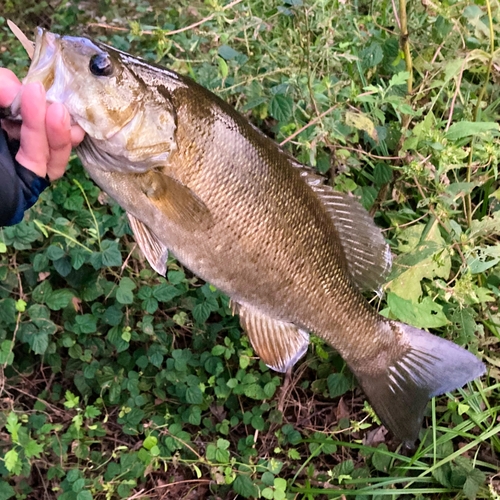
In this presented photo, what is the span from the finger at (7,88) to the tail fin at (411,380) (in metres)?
1.46

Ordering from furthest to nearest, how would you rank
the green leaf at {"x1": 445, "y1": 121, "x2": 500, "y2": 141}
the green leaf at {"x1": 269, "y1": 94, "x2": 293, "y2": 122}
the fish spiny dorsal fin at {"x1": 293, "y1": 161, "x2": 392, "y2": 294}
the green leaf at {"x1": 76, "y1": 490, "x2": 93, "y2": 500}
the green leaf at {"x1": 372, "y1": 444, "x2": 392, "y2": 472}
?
the green leaf at {"x1": 372, "y1": 444, "x2": 392, "y2": 472}
the green leaf at {"x1": 76, "y1": 490, "x2": 93, "y2": 500}
the green leaf at {"x1": 269, "y1": 94, "x2": 293, "y2": 122}
the green leaf at {"x1": 445, "y1": 121, "x2": 500, "y2": 141}
the fish spiny dorsal fin at {"x1": 293, "y1": 161, "x2": 392, "y2": 294}

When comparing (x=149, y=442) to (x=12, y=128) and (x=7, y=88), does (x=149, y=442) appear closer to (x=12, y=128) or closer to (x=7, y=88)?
(x=12, y=128)

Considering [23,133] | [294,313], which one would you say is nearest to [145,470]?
[294,313]

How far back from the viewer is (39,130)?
1.23m

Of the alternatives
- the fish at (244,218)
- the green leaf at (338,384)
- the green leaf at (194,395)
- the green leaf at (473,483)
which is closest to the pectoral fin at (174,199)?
the fish at (244,218)

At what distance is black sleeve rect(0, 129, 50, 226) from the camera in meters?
1.34

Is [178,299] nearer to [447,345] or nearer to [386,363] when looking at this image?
[386,363]

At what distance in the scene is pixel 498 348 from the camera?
7.55ft

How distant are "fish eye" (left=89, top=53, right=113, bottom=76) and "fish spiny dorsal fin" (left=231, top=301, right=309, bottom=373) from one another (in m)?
0.87

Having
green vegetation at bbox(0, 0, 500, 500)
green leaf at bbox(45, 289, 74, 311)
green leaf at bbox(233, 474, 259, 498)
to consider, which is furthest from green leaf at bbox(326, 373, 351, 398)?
green leaf at bbox(45, 289, 74, 311)

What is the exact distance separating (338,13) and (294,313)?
1.25 meters

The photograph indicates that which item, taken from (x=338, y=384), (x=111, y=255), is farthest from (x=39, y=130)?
(x=338, y=384)

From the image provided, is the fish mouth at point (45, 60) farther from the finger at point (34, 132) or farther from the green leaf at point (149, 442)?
the green leaf at point (149, 442)

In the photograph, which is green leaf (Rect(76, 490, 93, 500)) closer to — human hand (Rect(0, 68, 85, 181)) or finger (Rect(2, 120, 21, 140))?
human hand (Rect(0, 68, 85, 181))
